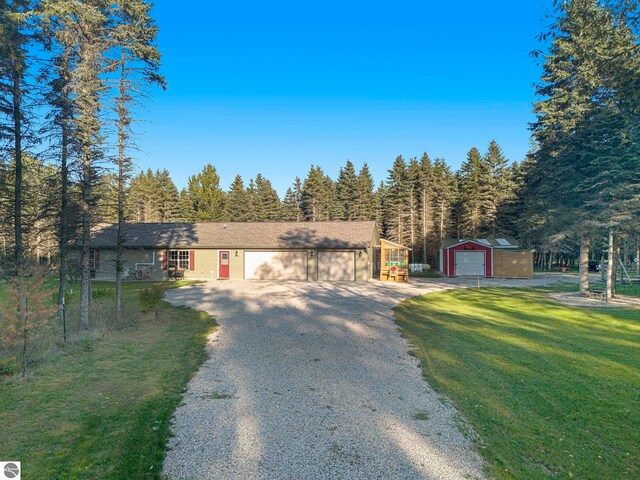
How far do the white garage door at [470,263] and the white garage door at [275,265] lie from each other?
14936 millimetres

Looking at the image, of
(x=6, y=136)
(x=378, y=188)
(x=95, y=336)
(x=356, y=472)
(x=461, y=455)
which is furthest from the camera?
(x=378, y=188)

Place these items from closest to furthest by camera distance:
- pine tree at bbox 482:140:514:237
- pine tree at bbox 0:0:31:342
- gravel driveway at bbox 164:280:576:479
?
gravel driveway at bbox 164:280:576:479, pine tree at bbox 0:0:31:342, pine tree at bbox 482:140:514:237

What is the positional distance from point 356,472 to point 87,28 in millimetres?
13224

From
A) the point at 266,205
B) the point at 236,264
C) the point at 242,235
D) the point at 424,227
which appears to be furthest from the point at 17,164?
the point at 266,205

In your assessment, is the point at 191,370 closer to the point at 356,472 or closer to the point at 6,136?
the point at 356,472

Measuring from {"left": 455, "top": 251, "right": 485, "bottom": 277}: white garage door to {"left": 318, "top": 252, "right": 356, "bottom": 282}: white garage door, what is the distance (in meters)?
11.8

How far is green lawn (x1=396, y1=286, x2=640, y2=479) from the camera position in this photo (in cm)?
441

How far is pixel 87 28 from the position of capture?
34.4ft

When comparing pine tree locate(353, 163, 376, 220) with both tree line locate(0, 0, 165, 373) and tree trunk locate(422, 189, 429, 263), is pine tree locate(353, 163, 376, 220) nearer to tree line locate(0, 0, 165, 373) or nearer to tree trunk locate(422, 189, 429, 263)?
tree trunk locate(422, 189, 429, 263)

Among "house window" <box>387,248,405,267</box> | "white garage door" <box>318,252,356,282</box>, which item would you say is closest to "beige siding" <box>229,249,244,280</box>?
"white garage door" <box>318,252,356,282</box>

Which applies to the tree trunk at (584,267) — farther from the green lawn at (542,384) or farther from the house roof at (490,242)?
the house roof at (490,242)

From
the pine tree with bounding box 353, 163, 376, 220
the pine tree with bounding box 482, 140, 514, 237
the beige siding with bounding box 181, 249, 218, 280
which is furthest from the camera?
the pine tree with bounding box 353, 163, 376, 220

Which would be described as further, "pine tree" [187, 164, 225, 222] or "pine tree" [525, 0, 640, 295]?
"pine tree" [187, 164, 225, 222]

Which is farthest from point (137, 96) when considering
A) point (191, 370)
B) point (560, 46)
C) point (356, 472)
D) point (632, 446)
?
point (560, 46)
